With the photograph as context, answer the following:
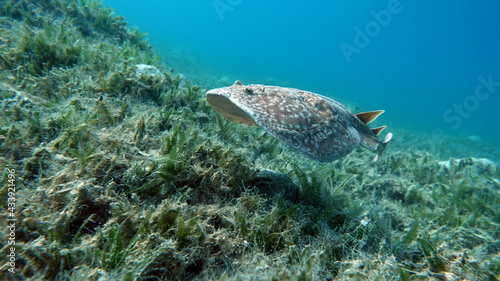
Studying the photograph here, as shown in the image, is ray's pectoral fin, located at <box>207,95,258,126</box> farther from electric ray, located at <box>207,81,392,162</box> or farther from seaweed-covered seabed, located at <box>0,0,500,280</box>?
seaweed-covered seabed, located at <box>0,0,500,280</box>

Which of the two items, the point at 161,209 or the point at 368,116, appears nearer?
the point at 161,209

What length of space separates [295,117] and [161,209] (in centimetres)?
175

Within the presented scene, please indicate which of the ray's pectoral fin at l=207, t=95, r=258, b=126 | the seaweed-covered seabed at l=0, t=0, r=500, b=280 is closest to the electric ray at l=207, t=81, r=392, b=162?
the ray's pectoral fin at l=207, t=95, r=258, b=126

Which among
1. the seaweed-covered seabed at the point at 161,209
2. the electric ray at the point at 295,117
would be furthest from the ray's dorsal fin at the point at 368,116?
the seaweed-covered seabed at the point at 161,209

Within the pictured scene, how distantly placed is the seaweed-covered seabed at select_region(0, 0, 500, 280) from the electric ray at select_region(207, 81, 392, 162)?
63 cm

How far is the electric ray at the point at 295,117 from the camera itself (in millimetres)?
2611

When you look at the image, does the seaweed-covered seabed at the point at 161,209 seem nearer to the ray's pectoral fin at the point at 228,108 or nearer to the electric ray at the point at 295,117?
the ray's pectoral fin at the point at 228,108

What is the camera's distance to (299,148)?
8.57 feet

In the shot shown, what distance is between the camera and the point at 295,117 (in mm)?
2832

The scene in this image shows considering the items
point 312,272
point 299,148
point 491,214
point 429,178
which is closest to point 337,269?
point 312,272

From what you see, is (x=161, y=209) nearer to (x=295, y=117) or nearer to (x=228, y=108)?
(x=228, y=108)

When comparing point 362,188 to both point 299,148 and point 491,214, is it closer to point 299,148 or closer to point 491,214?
point 491,214

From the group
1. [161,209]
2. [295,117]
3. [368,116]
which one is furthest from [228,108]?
[368,116]

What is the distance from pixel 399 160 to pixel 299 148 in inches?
210
